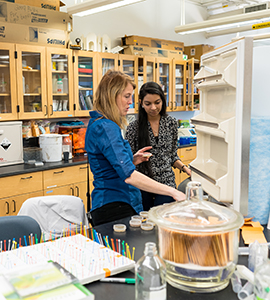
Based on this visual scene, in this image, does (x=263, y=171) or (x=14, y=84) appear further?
(x=14, y=84)

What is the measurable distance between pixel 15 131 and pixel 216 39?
5.21m

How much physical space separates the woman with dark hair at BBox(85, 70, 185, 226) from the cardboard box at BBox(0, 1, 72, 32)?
213 cm

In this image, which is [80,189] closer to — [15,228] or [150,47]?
[15,228]

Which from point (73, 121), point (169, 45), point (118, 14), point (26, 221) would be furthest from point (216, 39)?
point (26, 221)

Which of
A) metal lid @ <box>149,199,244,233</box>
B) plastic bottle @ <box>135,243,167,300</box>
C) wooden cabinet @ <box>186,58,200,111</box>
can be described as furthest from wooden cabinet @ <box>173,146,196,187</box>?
plastic bottle @ <box>135,243,167,300</box>

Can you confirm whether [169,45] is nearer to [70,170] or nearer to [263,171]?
[70,170]

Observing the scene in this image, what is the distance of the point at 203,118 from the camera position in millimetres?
1714

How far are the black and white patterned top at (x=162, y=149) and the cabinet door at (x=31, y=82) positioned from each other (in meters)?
1.53

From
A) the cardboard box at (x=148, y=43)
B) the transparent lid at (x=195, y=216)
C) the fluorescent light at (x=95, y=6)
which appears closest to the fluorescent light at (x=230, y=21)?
the cardboard box at (x=148, y=43)

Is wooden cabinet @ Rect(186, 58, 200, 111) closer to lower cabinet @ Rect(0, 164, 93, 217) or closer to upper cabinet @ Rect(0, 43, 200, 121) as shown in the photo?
upper cabinet @ Rect(0, 43, 200, 121)

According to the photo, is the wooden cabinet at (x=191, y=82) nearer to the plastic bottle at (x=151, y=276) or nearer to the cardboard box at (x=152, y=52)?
the cardboard box at (x=152, y=52)

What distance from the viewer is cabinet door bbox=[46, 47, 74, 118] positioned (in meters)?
3.92

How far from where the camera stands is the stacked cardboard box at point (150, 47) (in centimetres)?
491

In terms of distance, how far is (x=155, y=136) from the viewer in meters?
2.74
